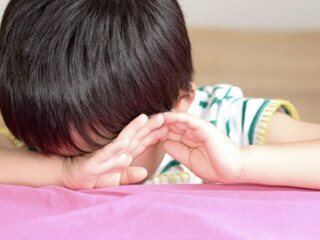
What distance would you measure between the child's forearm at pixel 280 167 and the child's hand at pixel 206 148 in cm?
2

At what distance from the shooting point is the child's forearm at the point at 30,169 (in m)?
0.81

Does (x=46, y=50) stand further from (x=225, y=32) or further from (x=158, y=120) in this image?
(x=225, y=32)

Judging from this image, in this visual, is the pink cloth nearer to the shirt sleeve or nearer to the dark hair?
the dark hair

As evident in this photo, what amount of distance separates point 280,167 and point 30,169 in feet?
1.11

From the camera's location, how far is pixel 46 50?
2.28 ft

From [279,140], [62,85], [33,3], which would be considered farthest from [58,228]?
[279,140]

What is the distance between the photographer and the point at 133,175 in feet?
2.55

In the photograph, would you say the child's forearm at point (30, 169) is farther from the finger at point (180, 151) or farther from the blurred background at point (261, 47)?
the blurred background at point (261, 47)

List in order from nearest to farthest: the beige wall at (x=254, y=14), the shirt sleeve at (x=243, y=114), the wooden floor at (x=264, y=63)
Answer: the shirt sleeve at (x=243, y=114), the wooden floor at (x=264, y=63), the beige wall at (x=254, y=14)

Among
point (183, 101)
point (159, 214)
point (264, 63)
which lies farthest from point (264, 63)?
point (159, 214)

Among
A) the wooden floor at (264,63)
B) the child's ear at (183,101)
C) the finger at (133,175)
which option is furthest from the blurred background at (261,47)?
the finger at (133,175)

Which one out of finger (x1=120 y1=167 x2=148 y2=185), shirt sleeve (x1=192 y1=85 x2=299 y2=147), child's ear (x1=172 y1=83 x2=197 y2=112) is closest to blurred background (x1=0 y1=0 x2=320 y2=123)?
shirt sleeve (x1=192 y1=85 x2=299 y2=147)

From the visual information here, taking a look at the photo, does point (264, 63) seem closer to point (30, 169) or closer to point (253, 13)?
point (253, 13)

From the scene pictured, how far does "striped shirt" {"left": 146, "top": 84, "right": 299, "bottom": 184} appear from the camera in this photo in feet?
3.10
